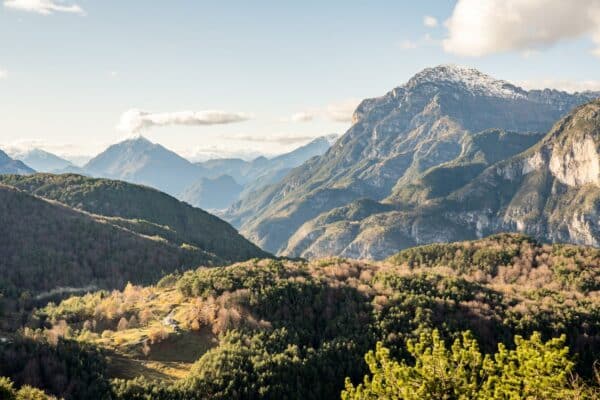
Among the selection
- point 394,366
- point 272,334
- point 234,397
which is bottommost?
point 234,397

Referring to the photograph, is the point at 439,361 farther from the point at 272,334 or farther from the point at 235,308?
the point at 235,308

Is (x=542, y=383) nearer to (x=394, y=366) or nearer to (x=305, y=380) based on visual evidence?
(x=394, y=366)

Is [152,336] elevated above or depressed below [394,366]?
below

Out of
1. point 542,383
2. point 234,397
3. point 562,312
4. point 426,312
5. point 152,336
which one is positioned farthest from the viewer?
point 562,312

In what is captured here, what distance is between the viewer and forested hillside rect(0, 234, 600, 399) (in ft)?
303

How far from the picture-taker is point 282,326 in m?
114

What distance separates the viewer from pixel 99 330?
4547 inches

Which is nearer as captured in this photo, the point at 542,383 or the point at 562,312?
the point at 542,383

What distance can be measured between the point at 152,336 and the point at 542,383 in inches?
3182

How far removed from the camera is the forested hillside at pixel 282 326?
9250cm

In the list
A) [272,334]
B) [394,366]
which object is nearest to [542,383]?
[394,366]

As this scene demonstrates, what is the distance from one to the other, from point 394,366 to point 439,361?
4.32 metres

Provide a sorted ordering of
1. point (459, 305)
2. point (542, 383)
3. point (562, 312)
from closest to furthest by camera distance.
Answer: point (542, 383) < point (459, 305) < point (562, 312)

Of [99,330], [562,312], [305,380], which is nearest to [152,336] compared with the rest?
[99,330]
